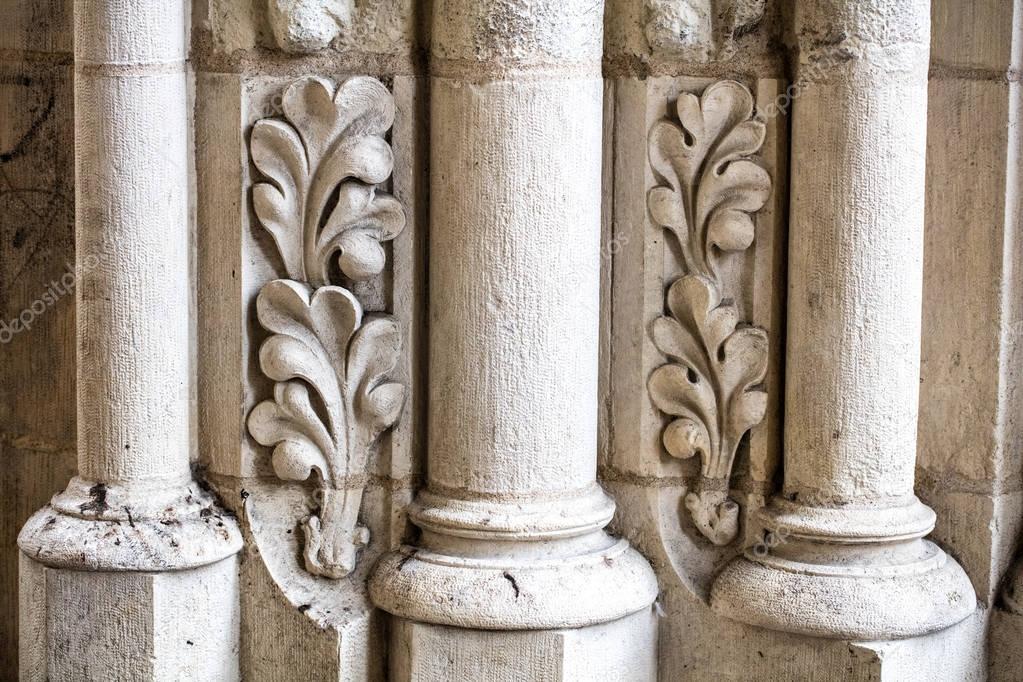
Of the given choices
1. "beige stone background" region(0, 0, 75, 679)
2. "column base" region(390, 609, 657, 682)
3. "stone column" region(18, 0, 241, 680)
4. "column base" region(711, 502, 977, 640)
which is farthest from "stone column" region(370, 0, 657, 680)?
"beige stone background" region(0, 0, 75, 679)

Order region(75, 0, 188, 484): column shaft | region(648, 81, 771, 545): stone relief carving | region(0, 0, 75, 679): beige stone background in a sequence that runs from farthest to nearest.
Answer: region(0, 0, 75, 679): beige stone background, region(648, 81, 771, 545): stone relief carving, region(75, 0, 188, 484): column shaft

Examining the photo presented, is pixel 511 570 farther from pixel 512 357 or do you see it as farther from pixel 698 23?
pixel 698 23

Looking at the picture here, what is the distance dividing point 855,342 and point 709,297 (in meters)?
0.17

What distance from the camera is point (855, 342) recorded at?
1.78 meters

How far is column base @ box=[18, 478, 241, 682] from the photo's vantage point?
174cm

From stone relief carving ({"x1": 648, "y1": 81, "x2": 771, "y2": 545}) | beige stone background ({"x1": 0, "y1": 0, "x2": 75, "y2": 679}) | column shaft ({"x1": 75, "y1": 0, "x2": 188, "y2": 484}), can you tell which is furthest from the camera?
beige stone background ({"x1": 0, "y1": 0, "x2": 75, "y2": 679})

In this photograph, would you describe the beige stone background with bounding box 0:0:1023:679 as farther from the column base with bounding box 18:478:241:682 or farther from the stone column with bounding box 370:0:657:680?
the column base with bounding box 18:478:241:682

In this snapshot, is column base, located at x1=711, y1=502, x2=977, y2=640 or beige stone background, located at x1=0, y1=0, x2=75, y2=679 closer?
column base, located at x1=711, y1=502, x2=977, y2=640

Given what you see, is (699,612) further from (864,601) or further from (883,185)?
(883,185)

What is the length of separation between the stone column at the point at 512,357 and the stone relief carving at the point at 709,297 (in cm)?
9

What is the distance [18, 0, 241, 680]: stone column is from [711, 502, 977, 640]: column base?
0.61m

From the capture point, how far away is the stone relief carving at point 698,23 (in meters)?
1.78

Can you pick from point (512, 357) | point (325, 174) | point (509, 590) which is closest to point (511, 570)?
point (509, 590)

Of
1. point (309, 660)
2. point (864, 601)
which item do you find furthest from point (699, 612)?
point (309, 660)
